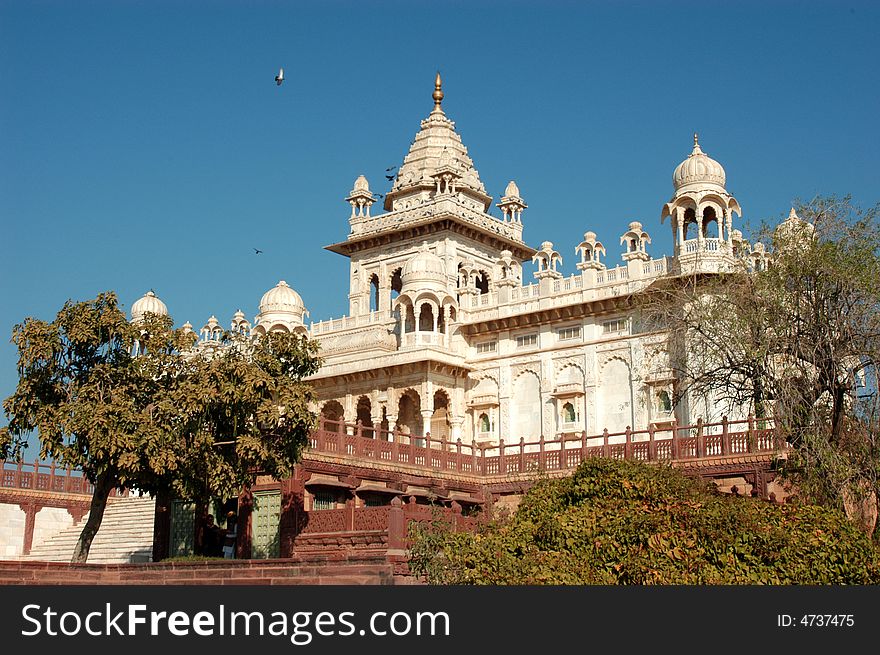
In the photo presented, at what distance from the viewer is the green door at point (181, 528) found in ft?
93.6

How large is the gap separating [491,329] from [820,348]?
782 inches

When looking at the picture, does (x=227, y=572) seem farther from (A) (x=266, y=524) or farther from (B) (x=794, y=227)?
(B) (x=794, y=227)

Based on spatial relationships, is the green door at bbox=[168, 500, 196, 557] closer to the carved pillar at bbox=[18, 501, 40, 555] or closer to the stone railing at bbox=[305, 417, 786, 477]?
the stone railing at bbox=[305, 417, 786, 477]

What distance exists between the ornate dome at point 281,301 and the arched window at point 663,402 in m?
15.7

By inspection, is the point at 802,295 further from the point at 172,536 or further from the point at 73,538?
the point at 73,538

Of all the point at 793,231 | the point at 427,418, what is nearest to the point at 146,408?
the point at 793,231

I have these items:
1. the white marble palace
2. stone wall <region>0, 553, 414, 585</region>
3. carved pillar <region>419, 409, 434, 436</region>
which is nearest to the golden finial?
the white marble palace

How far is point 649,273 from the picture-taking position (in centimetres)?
3884

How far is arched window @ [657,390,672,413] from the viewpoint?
37.8 m

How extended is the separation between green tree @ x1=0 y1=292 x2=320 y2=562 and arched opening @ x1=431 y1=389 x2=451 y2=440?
Result: 17857 mm

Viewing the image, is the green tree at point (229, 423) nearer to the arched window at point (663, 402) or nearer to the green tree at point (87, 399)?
the green tree at point (87, 399)

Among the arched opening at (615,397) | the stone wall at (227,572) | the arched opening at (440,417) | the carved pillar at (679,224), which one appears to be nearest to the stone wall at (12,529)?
the stone wall at (227,572)

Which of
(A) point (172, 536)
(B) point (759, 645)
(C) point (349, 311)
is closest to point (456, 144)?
(C) point (349, 311)

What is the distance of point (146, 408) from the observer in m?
24.1
